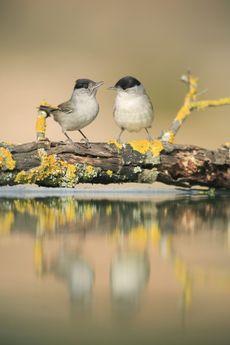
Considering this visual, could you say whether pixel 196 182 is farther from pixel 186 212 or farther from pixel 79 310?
pixel 79 310

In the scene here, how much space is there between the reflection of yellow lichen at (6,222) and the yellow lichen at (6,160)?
2.85 feet

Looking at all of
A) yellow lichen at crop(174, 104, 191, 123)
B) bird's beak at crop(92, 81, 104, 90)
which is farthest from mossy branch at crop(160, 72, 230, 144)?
bird's beak at crop(92, 81, 104, 90)

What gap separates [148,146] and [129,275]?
10.5 feet

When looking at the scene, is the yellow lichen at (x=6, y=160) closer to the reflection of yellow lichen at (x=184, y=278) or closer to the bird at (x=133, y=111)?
the bird at (x=133, y=111)

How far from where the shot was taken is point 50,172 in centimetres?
555

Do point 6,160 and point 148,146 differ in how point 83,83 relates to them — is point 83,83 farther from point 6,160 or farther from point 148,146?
point 6,160

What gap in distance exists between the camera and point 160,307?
2.16 m

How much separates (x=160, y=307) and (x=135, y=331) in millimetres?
276

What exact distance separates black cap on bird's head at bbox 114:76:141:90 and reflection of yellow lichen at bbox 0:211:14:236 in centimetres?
232

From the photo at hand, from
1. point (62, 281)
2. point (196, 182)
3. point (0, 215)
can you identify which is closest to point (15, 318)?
point (62, 281)

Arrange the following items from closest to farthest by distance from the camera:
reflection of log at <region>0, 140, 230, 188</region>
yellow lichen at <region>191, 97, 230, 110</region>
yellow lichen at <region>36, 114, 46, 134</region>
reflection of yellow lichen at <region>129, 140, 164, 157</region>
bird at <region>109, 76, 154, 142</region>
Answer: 1. reflection of log at <region>0, 140, 230, 188</region>
2. reflection of yellow lichen at <region>129, 140, 164, 157</region>
3. yellow lichen at <region>36, 114, 46, 134</region>
4. bird at <region>109, 76, 154, 142</region>
5. yellow lichen at <region>191, 97, 230, 110</region>

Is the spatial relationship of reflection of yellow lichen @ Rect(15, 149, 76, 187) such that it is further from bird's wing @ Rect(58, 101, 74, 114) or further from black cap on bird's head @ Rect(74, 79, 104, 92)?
black cap on bird's head @ Rect(74, 79, 104, 92)

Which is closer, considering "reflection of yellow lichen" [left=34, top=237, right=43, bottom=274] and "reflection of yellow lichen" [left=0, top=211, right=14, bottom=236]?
"reflection of yellow lichen" [left=34, top=237, right=43, bottom=274]

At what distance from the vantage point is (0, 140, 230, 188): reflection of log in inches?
216
